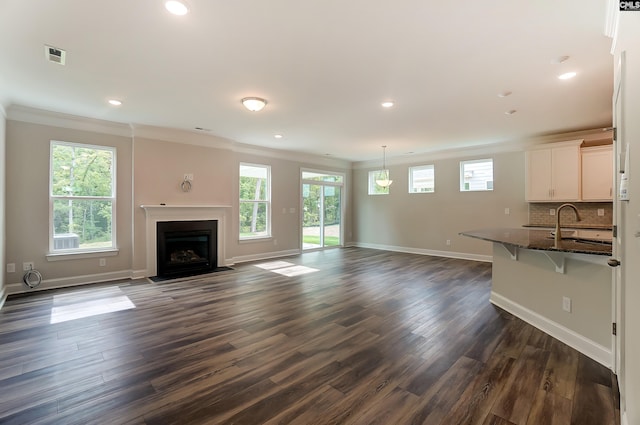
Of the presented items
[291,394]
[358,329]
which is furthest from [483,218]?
[291,394]

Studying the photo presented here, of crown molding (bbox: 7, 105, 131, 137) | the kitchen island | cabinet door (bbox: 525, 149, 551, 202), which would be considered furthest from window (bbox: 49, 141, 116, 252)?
cabinet door (bbox: 525, 149, 551, 202)

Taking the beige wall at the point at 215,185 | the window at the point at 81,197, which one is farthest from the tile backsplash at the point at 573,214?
the window at the point at 81,197

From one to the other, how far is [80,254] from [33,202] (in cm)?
98

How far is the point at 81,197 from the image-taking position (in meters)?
4.83

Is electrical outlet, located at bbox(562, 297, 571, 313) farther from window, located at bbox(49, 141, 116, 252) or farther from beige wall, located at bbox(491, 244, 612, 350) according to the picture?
window, located at bbox(49, 141, 116, 252)

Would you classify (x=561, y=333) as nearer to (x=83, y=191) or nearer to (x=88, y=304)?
(x=88, y=304)

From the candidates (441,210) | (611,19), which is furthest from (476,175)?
(611,19)

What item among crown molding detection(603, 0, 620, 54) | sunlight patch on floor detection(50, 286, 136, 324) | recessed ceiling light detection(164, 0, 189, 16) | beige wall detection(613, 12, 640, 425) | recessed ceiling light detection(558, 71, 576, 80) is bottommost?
sunlight patch on floor detection(50, 286, 136, 324)

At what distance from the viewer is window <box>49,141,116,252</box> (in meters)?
4.67

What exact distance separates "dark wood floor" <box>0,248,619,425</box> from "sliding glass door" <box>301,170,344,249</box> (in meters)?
4.27

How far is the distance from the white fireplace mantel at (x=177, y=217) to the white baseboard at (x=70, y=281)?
0.44m

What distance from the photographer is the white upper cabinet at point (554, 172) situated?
5336 mm

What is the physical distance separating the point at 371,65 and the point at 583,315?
2962mm

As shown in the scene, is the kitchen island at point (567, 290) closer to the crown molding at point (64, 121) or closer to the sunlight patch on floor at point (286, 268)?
the sunlight patch on floor at point (286, 268)
